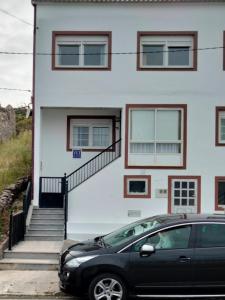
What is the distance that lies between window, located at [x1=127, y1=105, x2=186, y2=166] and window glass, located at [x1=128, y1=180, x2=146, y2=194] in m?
0.73

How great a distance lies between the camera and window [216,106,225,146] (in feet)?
55.2

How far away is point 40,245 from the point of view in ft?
46.2

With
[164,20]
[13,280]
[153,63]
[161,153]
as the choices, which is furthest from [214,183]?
[13,280]

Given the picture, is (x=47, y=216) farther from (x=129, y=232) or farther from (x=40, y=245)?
(x=129, y=232)

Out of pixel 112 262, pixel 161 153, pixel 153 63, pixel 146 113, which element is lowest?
pixel 112 262

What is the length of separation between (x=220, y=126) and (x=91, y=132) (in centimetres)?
470

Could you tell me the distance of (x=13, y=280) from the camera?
10.8 metres

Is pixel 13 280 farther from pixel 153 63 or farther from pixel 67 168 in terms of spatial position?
pixel 153 63

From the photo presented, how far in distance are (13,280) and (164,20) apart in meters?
10.5

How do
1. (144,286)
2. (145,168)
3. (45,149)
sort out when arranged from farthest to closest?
(45,149) → (145,168) → (144,286)

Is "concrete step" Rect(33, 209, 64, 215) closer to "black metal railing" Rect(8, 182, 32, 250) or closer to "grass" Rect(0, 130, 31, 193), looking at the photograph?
"black metal railing" Rect(8, 182, 32, 250)

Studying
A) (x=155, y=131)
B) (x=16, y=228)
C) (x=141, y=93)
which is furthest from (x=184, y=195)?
(x=16, y=228)

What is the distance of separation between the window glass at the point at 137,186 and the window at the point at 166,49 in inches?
159

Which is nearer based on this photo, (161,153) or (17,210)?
(17,210)
